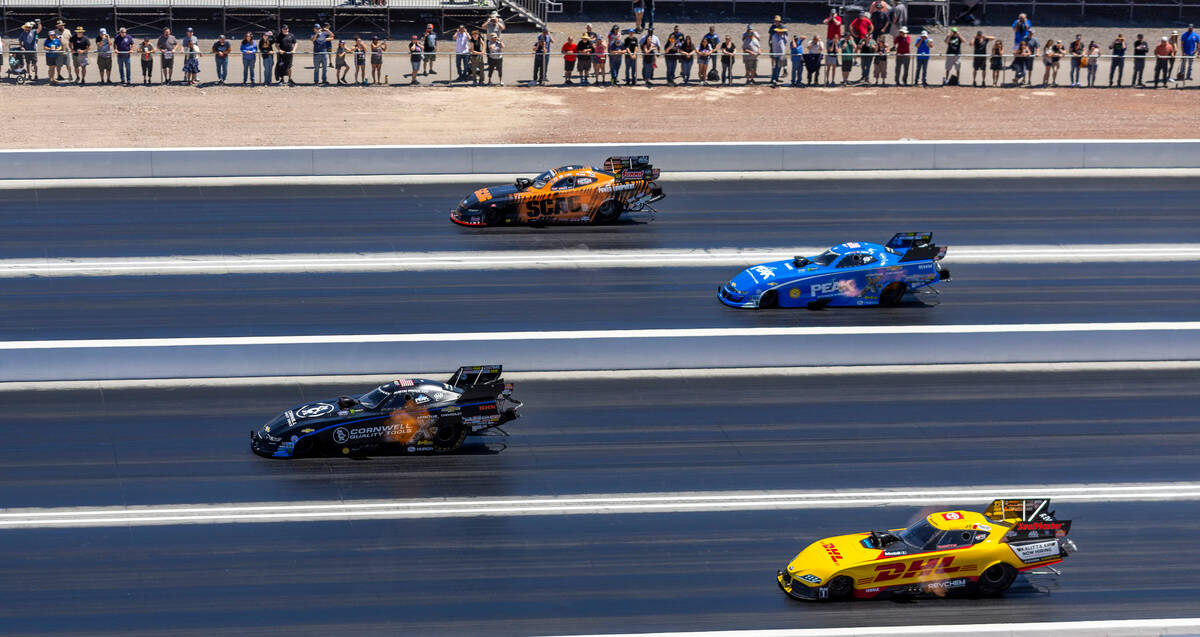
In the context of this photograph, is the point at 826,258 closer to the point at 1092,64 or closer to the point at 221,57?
the point at 1092,64

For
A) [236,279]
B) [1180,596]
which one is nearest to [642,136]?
[236,279]

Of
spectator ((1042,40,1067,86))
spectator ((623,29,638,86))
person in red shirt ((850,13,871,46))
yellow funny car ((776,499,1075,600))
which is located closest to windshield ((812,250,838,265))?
yellow funny car ((776,499,1075,600))

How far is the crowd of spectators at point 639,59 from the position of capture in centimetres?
3997

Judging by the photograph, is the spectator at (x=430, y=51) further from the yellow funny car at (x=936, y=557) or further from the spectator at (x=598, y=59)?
the yellow funny car at (x=936, y=557)

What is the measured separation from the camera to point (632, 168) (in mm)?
29484

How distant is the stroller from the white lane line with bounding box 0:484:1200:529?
25553mm

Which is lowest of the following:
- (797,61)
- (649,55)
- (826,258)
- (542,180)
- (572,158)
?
(826,258)

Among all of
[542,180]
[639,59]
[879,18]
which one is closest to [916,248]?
[542,180]

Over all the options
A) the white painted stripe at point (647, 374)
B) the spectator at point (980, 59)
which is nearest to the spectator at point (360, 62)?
the spectator at point (980, 59)

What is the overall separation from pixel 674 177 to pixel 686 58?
9440 millimetres

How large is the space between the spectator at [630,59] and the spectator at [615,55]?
134 millimetres

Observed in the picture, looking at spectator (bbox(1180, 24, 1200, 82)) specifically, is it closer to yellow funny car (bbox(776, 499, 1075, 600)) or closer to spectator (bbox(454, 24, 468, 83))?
spectator (bbox(454, 24, 468, 83))

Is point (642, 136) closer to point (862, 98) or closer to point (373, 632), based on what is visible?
point (862, 98)

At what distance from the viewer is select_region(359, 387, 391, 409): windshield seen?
18.9 meters
